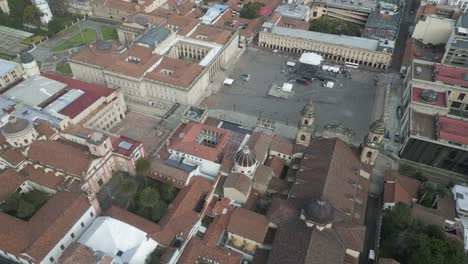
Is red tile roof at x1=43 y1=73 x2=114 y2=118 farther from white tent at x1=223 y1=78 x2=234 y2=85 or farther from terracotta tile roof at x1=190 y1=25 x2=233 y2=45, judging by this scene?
terracotta tile roof at x1=190 y1=25 x2=233 y2=45

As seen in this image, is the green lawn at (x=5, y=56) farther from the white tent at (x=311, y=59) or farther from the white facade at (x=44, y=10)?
the white tent at (x=311, y=59)

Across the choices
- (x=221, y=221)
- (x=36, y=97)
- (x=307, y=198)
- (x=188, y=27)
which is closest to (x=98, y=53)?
(x=36, y=97)

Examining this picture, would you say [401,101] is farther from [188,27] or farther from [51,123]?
[51,123]

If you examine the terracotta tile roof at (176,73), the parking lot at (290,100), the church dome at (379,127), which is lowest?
the parking lot at (290,100)

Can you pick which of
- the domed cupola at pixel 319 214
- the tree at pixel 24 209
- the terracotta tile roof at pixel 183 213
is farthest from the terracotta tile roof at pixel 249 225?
the tree at pixel 24 209

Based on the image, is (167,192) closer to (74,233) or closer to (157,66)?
(74,233)

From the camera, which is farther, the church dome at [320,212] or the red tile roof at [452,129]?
the red tile roof at [452,129]

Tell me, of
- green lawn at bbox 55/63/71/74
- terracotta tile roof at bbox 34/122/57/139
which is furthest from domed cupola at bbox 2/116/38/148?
green lawn at bbox 55/63/71/74
